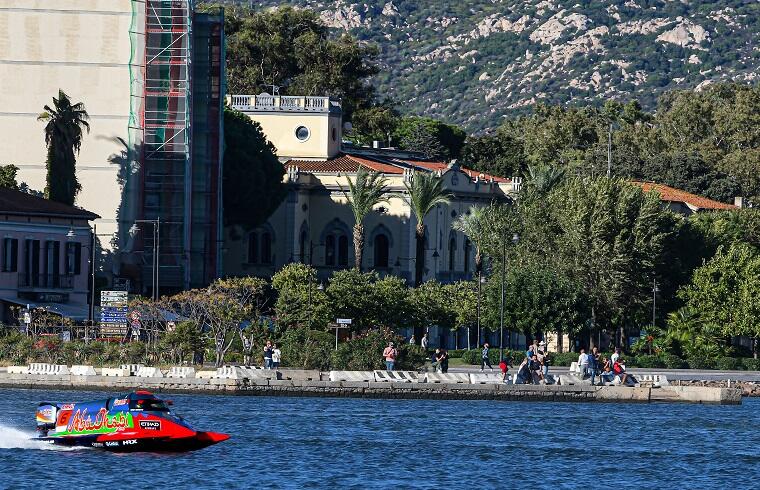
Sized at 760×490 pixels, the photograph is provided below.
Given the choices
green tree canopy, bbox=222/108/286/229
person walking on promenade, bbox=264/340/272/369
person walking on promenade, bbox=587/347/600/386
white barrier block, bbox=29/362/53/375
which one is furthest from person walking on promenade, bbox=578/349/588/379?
green tree canopy, bbox=222/108/286/229

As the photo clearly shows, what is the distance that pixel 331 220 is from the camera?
134250mm


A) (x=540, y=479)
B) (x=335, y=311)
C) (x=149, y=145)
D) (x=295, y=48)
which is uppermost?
(x=295, y=48)

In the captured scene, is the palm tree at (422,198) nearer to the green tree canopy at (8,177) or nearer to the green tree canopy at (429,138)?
the green tree canopy at (8,177)

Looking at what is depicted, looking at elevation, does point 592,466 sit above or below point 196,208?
below

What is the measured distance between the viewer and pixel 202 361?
88.9m

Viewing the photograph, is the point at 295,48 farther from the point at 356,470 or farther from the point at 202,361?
the point at 356,470

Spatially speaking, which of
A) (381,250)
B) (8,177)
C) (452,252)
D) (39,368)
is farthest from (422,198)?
(39,368)

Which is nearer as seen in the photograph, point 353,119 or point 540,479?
point 540,479

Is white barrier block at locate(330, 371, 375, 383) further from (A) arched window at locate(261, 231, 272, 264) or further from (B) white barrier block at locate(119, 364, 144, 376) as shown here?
(A) arched window at locate(261, 231, 272, 264)

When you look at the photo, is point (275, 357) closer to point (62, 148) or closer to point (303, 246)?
point (62, 148)

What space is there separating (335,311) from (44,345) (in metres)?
21.7

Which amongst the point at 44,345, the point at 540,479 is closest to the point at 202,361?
the point at 44,345

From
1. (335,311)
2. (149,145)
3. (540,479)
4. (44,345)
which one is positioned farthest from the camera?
(149,145)

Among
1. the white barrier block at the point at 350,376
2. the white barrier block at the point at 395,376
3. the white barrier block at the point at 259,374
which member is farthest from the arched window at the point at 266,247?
the white barrier block at the point at 259,374
